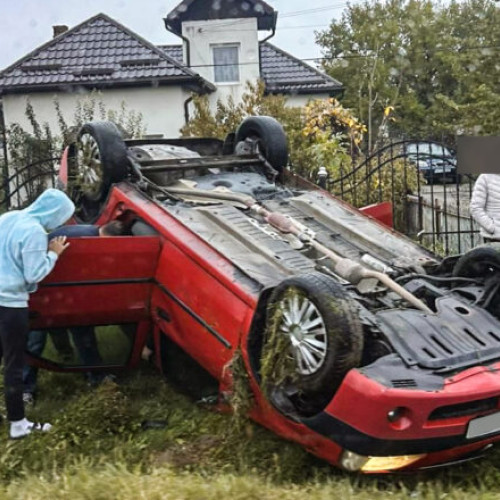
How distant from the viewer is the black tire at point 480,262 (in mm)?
4633

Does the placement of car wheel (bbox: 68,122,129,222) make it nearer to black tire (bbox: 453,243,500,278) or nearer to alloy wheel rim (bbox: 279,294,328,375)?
alloy wheel rim (bbox: 279,294,328,375)

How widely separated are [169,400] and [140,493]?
7.63 ft

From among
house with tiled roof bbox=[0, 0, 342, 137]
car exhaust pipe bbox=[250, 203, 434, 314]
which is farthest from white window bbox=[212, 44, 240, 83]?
car exhaust pipe bbox=[250, 203, 434, 314]

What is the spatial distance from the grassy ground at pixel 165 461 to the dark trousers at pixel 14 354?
0.23 meters

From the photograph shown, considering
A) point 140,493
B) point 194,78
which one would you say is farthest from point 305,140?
point 140,493

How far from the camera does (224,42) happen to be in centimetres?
2247

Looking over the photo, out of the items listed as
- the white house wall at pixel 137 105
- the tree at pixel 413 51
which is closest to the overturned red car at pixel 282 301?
the white house wall at pixel 137 105

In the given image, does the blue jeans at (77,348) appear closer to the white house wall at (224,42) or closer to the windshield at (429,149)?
the windshield at (429,149)

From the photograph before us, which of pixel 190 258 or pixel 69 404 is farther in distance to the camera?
pixel 69 404

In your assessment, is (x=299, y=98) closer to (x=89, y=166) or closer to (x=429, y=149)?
(x=429, y=149)

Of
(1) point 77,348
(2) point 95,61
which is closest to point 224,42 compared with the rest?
(2) point 95,61

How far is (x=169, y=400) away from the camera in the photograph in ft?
18.4

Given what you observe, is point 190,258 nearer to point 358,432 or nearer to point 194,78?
point 358,432

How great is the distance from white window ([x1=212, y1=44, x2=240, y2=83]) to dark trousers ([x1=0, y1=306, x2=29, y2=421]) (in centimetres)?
1853
